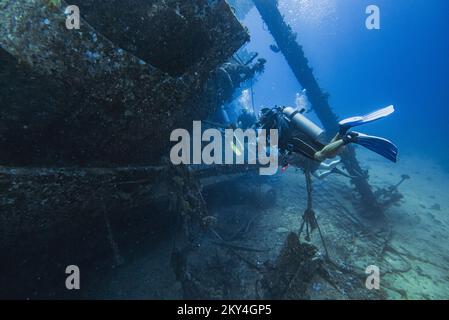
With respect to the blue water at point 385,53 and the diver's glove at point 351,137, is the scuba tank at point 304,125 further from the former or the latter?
the blue water at point 385,53

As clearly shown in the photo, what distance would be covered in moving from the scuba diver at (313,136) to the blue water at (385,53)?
65.1 m

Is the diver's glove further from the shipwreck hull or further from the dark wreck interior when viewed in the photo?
the shipwreck hull

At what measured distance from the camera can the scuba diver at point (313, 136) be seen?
184 inches

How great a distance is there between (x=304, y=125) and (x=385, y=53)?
16461 centimetres

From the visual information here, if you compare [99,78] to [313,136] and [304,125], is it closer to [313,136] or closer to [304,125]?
[304,125]

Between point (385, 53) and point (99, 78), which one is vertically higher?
point (385, 53)

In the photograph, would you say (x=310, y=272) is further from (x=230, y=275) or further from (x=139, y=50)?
(x=139, y=50)

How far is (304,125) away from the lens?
5.32 metres

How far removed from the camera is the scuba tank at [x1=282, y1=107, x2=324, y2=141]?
5.23 m

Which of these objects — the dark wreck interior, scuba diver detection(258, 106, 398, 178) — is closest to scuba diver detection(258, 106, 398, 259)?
scuba diver detection(258, 106, 398, 178)

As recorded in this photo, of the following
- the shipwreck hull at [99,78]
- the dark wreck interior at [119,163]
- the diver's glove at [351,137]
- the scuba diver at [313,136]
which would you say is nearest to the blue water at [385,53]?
the scuba diver at [313,136]

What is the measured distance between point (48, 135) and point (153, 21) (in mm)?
2061

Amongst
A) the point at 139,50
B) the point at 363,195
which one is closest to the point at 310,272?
the point at 139,50

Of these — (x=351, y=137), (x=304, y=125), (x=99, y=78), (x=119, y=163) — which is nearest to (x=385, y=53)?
(x=304, y=125)
